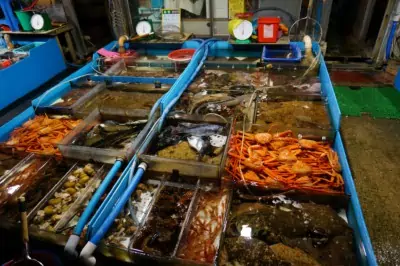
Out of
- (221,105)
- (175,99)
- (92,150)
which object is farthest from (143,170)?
(221,105)

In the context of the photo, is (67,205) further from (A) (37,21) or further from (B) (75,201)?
(A) (37,21)

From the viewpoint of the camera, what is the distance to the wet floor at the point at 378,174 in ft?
8.68

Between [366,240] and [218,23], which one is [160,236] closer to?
[366,240]

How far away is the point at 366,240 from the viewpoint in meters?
1.81

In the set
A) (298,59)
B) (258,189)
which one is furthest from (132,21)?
(258,189)

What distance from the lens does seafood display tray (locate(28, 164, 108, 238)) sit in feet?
6.97

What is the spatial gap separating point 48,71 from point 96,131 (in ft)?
12.3

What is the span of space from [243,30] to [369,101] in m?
2.74

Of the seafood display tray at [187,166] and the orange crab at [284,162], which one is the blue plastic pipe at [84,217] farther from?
the orange crab at [284,162]

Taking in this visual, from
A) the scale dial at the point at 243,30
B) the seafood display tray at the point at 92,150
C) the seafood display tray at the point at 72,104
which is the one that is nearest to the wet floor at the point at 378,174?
the scale dial at the point at 243,30

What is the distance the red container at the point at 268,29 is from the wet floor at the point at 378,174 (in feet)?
6.32

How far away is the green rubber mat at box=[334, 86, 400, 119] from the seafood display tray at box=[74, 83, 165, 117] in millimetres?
3395

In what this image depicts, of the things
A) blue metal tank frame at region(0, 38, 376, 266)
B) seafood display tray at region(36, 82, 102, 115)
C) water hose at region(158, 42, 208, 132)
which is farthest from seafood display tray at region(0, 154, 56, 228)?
water hose at region(158, 42, 208, 132)

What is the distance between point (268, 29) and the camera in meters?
4.69
